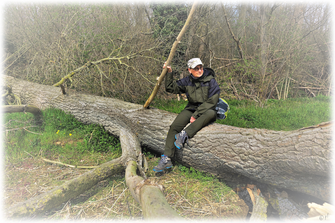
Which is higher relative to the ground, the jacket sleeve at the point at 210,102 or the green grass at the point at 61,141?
the jacket sleeve at the point at 210,102

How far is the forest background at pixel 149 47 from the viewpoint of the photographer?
5.62 m

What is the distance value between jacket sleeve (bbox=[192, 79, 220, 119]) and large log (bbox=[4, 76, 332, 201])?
1.08ft

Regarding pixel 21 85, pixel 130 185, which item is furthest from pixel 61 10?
pixel 130 185

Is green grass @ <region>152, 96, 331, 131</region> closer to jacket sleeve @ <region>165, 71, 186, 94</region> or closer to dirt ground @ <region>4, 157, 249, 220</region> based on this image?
jacket sleeve @ <region>165, 71, 186, 94</region>

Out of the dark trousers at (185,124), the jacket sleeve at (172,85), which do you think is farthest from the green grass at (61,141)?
the jacket sleeve at (172,85)

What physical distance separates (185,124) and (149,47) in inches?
154

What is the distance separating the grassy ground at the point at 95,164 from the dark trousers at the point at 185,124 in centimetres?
61

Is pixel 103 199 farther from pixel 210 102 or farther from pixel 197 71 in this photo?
pixel 197 71

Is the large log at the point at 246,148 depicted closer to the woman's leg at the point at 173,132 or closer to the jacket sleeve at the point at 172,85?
Result: the woman's leg at the point at 173,132

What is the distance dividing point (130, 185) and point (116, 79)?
3940mm

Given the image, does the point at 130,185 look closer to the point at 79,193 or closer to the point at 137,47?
the point at 79,193

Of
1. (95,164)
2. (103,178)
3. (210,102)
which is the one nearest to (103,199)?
(103,178)

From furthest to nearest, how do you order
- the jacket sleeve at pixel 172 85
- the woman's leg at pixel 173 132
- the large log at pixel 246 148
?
the jacket sleeve at pixel 172 85 → the woman's leg at pixel 173 132 → the large log at pixel 246 148

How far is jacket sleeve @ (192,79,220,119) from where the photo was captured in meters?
3.02
